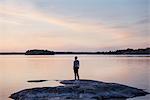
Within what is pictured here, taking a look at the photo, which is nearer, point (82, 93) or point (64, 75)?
point (82, 93)

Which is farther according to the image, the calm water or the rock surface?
the calm water

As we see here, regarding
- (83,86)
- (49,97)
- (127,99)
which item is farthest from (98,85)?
(49,97)

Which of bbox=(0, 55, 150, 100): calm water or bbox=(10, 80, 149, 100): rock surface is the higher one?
bbox=(10, 80, 149, 100): rock surface

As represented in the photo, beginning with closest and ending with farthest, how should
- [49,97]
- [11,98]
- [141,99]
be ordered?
[49,97], [141,99], [11,98]

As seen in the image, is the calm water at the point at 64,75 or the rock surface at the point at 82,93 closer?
the rock surface at the point at 82,93

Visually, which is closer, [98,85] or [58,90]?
[58,90]

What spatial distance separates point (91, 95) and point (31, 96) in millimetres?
3824

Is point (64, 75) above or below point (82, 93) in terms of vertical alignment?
below

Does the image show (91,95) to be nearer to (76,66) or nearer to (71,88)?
(71,88)

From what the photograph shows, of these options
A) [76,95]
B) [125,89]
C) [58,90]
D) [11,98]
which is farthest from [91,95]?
[11,98]

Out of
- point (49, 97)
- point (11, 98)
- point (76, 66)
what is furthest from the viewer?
point (76, 66)

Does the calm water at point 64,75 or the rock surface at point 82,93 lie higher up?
the rock surface at point 82,93

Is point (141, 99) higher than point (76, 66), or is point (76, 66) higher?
point (76, 66)

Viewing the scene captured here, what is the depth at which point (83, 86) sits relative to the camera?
25.9 metres
